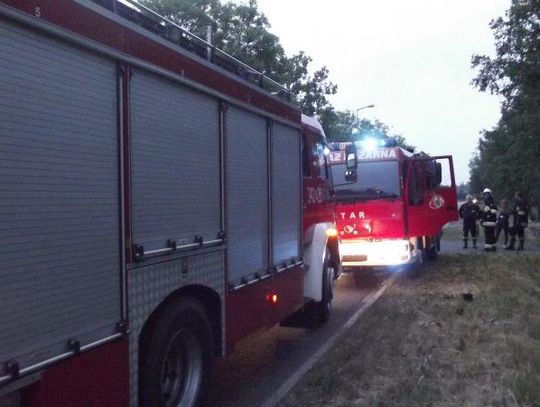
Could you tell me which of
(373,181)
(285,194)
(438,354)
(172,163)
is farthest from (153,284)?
(373,181)

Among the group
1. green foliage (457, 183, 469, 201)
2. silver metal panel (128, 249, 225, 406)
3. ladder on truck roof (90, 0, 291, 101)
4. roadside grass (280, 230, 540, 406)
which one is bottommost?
roadside grass (280, 230, 540, 406)

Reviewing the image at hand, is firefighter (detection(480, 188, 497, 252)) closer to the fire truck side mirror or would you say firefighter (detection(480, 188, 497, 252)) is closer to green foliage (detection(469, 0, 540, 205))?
green foliage (detection(469, 0, 540, 205))

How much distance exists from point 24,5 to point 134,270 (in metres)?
1.58

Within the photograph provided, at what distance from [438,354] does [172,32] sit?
3.95 meters

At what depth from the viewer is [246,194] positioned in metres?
5.46

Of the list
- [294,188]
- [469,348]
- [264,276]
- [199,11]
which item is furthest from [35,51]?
[199,11]

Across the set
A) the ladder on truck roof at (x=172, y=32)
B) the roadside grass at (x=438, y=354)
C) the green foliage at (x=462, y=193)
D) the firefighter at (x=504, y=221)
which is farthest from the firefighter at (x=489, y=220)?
the green foliage at (x=462, y=193)

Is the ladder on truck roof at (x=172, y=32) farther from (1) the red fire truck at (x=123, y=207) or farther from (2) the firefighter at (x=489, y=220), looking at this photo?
(2) the firefighter at (x=489, y=220)

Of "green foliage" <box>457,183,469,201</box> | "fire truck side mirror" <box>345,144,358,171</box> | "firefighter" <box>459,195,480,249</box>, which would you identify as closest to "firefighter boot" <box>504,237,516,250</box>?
"firefighter" <box>459,195,480,249</box>

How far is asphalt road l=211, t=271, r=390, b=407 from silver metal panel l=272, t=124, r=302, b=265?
101 cm

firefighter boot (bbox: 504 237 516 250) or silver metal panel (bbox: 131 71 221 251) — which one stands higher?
silver metal panel (bbox: 131 71 221 251)

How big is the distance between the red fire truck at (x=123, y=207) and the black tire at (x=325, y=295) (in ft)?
6.50

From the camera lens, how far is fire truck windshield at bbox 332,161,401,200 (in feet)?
38.2

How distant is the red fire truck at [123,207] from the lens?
279 centimetres
